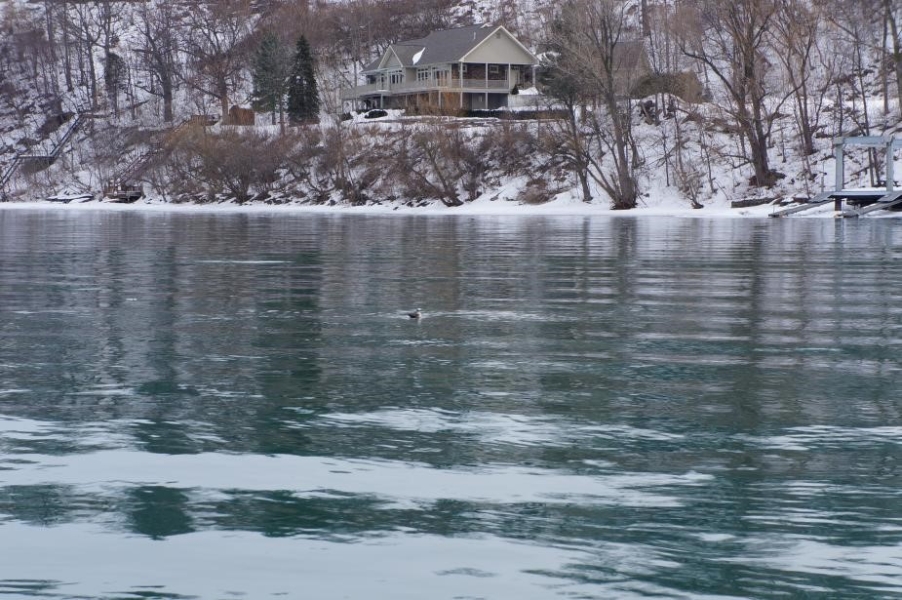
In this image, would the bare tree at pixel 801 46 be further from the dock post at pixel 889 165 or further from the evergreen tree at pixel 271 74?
the evergreen tree at pixel 271 74

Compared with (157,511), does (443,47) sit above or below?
above

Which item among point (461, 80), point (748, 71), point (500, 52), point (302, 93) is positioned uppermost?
point (500, 52)

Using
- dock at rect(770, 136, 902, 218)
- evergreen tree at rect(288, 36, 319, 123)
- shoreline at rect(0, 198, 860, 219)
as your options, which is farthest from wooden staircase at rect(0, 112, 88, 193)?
dock at rect(770, 136, 902, 218)

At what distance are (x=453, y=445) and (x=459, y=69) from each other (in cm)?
9148

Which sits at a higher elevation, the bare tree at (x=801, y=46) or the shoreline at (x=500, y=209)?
the bare tree at (x=801, y=46)

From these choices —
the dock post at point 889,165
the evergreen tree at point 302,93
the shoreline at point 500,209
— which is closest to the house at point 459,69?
the evergreen tree at point 302,93

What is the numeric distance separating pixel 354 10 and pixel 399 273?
104 metres

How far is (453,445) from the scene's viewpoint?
7656 mm

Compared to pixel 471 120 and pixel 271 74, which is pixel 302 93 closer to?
pixel 271 74

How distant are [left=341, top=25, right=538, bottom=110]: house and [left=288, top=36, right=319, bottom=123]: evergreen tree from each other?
6.95 metres

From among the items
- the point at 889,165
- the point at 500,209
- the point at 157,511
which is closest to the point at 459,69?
the point at 500,209

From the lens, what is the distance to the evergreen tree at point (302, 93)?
9669 centimetres

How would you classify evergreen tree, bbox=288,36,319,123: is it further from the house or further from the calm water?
the calm water

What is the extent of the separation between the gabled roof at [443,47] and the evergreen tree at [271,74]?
350 inches
